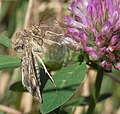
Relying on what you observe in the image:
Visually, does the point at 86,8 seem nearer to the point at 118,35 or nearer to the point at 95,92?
the point at 118,35

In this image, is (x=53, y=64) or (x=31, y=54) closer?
(x=31, y=54)

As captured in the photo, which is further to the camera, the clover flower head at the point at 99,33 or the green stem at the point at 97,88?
the green stem at the point at 97,88

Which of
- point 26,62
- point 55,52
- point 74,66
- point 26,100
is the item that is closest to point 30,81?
point 26,62

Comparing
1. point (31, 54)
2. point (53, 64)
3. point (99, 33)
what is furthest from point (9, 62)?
point (99, 33)

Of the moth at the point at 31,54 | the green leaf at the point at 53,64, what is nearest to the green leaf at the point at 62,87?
the moth at the point at 31,54

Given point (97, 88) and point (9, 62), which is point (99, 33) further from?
point (9, 62)

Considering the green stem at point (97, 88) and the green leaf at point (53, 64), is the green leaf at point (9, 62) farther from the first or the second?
the green stem at point (97, 88)

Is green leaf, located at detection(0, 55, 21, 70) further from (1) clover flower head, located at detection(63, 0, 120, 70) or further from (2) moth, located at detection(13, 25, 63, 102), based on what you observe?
(1) clover flower head, located at detection(63, 0, 120, 70)
